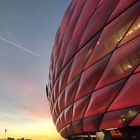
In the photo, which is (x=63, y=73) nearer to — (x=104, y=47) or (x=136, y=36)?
(x=104, y=47)

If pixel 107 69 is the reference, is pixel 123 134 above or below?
below

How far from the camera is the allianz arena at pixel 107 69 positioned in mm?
10977

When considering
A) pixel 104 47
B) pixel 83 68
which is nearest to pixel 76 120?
pixel 83 68

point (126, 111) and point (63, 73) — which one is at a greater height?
point (63, 73)

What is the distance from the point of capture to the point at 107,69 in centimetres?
1261

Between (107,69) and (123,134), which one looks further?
(123,134)

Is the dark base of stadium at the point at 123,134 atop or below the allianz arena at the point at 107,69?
below

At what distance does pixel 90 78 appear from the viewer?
14.3 meters

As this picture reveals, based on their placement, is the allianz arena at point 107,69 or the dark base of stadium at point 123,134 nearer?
the allianz arena at point 107,69

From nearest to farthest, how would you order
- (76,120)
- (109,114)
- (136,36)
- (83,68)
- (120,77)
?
(136,36), (120,77), (109,114), (83,68), (76,120)

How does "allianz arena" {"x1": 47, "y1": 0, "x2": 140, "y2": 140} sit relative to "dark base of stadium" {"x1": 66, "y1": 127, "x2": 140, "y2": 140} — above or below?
above

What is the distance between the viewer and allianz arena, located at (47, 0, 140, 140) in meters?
11.0

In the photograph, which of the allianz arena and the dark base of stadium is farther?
the dark base of stadium

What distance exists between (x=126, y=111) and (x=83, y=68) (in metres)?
5.08
